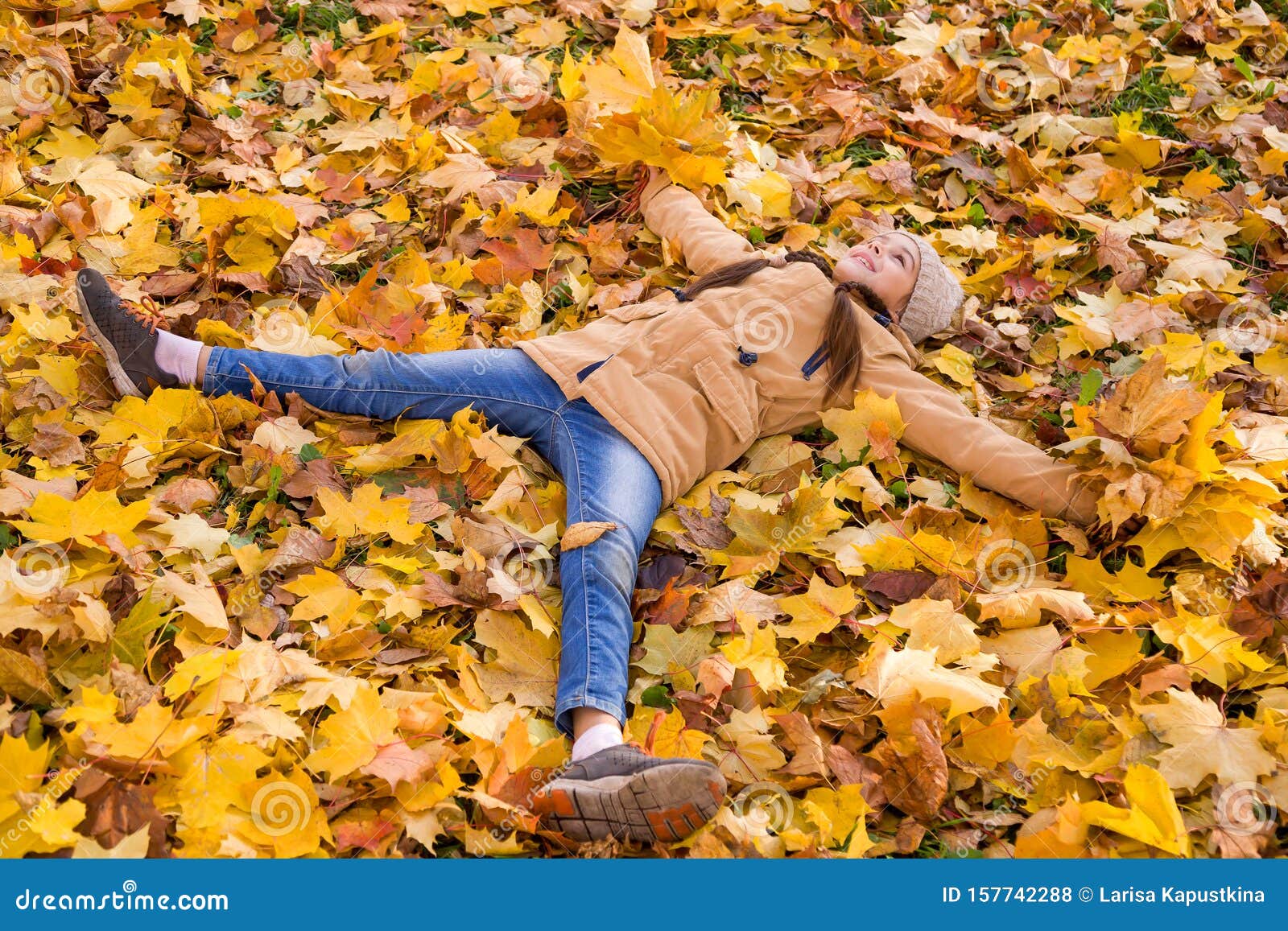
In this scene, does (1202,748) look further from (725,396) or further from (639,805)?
(725,396)

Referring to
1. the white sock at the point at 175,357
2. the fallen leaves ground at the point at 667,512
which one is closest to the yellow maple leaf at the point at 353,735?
the fallen leaves ground at the point at 667,512

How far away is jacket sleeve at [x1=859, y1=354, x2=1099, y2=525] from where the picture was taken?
2.49 meters

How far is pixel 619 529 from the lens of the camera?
2.34 metres

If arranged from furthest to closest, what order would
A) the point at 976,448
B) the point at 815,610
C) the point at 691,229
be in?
the point at 691,229
the point at 976,448
the point at 815,610

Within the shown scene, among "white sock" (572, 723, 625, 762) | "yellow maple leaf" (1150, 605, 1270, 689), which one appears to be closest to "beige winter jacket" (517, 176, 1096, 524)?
"yellow maple leaf" (1150, 605, 1270, 689)

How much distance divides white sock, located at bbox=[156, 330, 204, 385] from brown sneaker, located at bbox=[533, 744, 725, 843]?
4.88ft

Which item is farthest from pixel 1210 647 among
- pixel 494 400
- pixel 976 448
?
pixel 494 400

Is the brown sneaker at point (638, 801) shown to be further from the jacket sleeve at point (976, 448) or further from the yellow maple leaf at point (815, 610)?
the jacket sleeve at point (976, 448)

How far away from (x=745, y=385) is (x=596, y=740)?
43.2 inches

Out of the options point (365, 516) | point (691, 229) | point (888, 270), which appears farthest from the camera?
point (691, 229)

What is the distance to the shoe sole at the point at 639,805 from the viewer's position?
1.86 meters

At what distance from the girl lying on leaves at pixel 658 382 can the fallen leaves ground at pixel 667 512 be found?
0.30 ft

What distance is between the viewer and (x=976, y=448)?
258 cm

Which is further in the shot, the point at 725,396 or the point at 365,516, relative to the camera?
the point at 725,396
